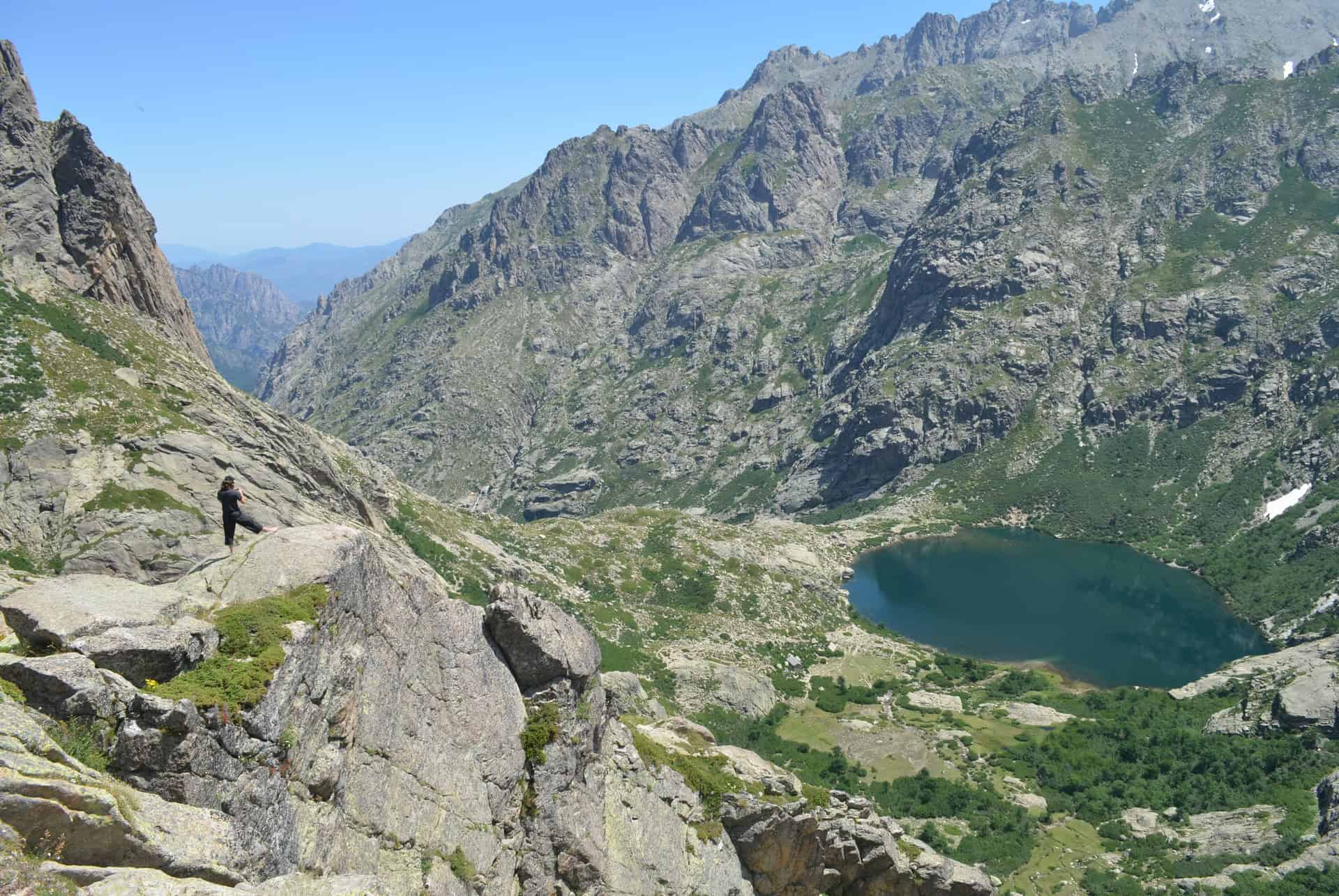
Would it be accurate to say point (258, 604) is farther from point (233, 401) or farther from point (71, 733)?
point (233, 401)

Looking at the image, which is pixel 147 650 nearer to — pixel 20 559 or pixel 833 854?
pixel 833 854

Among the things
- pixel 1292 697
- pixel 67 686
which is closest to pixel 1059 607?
pixel 1292 697

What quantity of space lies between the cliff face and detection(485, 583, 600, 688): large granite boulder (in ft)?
245

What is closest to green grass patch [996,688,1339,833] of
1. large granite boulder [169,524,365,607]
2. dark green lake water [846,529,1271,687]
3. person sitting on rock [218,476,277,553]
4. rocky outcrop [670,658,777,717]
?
rocky outcrop [670,658,777,717]

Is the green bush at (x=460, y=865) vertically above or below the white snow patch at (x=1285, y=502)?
below

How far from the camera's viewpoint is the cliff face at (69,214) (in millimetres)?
79375

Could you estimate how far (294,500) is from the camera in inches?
2435

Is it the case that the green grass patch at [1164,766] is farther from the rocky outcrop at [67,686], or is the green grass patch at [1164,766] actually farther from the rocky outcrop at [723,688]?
the rocky outcrop at [67,686]

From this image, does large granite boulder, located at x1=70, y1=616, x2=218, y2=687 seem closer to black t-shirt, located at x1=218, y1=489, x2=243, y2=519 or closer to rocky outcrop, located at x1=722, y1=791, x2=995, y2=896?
black t-shirt, located at x1=218, y1=489, x2=243, y2=519

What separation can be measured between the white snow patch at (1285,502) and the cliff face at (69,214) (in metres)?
211

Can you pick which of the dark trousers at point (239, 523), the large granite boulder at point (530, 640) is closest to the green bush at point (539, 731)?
the large granite boulder at point (530, 640)

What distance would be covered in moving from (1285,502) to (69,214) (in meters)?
227

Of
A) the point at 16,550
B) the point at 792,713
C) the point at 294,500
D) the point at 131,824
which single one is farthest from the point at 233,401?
the point at 131,824

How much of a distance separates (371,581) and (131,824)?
9243mm
